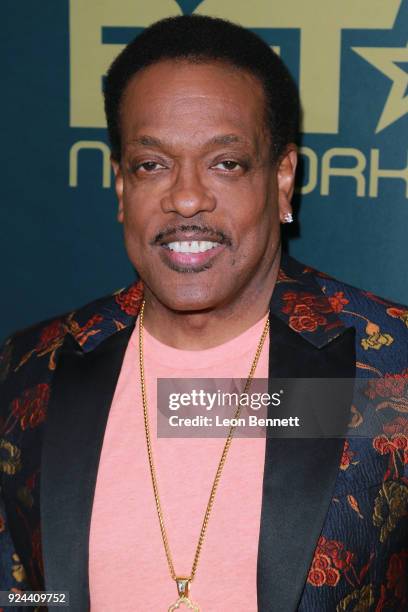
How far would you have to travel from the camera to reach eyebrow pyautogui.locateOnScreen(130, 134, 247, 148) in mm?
1418

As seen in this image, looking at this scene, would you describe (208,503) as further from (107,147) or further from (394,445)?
(107,147)

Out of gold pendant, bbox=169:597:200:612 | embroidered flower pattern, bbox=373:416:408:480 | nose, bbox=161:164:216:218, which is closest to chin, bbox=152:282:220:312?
nose, bbox=161:164:216:218

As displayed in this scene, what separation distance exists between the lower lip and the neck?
112 millimetres

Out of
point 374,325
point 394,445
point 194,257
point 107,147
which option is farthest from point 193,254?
point 107,147

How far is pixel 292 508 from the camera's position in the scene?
133 cm

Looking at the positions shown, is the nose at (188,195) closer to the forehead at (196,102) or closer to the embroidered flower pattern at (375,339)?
the forehead at (196,102)

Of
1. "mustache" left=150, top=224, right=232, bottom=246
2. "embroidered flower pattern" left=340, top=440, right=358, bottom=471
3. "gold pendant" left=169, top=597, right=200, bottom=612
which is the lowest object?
"gold pendant" left=169, top=597, right=200, bottom=612

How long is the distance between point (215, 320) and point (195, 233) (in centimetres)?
18

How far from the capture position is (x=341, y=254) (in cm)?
191

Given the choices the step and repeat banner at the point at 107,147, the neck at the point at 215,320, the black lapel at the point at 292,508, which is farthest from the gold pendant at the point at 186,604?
the step and repeat banner at the point at 107,147

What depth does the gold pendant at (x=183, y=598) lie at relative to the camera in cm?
135

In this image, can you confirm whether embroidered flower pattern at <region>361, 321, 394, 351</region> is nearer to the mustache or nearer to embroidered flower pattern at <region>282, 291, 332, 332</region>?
embroidered flower pattern at <region>282, 291, 332, 332</region>

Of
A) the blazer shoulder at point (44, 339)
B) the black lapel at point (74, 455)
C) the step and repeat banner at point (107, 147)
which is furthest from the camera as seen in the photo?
the step and repeat banner at point (107, 147)

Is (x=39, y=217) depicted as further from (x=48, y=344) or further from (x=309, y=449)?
(x=309, y=449)
